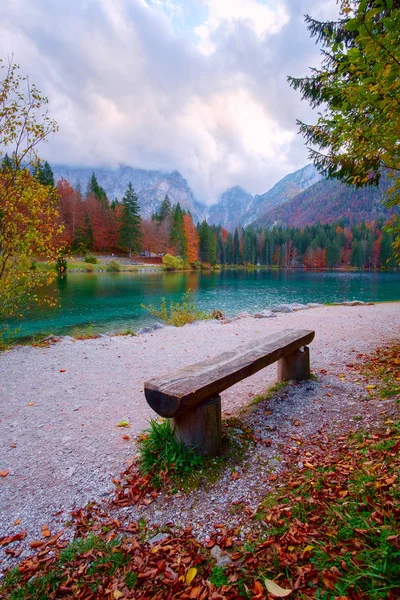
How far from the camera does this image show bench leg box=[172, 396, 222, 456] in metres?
2.96

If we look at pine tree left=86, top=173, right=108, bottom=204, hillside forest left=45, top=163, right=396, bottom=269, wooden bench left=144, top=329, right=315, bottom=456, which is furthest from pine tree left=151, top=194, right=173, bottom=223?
wooden bench left=144, top=329, right=315, bottom=456

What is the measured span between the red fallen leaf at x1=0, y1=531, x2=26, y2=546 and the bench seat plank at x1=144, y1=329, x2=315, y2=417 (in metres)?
1.45

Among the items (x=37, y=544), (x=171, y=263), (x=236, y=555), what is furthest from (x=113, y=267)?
(x=236, y=555)

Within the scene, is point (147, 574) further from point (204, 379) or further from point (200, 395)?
point (204, 379)

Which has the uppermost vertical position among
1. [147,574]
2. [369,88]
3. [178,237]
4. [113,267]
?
[178,237]

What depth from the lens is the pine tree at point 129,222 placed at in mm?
61906

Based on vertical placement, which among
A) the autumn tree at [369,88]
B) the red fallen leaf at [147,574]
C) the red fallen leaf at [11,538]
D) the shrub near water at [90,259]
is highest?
the autumn tree at [369,88]

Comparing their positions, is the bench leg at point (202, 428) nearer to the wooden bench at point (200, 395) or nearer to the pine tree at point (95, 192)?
the wooden bench at point (200, 395)

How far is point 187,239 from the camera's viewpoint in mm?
75562

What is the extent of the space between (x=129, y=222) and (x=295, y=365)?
2441 inches

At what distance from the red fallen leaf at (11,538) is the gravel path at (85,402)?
56 mm

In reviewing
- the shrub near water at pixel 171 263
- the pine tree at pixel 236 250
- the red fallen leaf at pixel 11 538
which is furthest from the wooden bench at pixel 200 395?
the pine tree at pixel 236 250

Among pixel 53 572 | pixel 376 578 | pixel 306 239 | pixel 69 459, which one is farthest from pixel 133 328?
pixel 306 239

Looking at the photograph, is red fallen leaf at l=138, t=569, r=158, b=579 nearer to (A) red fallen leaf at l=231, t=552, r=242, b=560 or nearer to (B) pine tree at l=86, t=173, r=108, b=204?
(A) red fallen leaf at l=231, t=552, r=242, b=560
